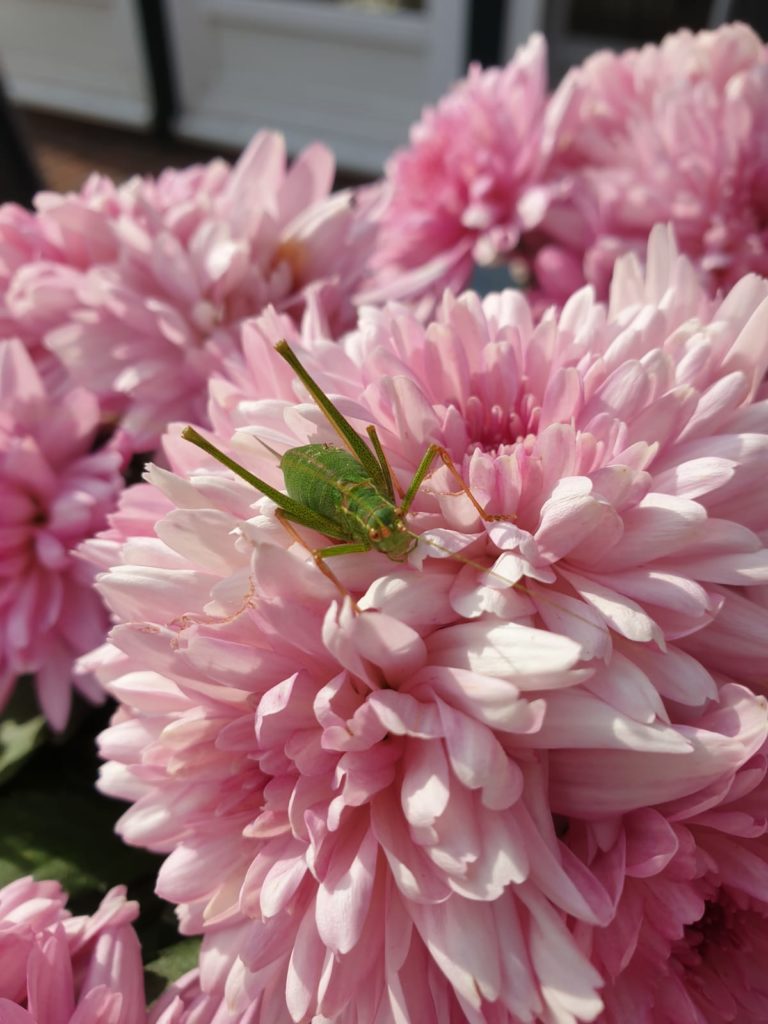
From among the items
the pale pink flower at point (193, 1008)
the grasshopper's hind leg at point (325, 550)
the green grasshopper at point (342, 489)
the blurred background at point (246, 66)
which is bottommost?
the pale pink flower at point (193, 1008)

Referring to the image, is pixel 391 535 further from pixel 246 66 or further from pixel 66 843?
pixel 246 66

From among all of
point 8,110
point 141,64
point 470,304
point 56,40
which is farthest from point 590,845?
point 56,40

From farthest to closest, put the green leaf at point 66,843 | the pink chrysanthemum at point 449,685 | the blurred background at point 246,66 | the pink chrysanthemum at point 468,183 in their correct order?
the blurred background at point 246,66 → the pink chrysanthemum at point 468,183 → the green leaf at point 66,843 → the pink chrysanthemum at point 449,685

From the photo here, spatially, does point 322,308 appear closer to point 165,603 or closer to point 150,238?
point 150,238

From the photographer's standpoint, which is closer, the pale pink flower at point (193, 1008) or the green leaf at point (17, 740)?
the pale pink flower at point (193, 1008)

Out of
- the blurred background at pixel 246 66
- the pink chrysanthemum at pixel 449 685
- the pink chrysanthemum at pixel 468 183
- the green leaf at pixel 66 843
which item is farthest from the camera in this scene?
the blurred background at pixel 246 66

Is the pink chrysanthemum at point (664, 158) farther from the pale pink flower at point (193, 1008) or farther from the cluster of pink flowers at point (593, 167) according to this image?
the pale pink flower at point (193, 1008)

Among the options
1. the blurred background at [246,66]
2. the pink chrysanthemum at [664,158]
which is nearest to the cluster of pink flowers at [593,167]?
the pink chrysanthemum at [664,158]
